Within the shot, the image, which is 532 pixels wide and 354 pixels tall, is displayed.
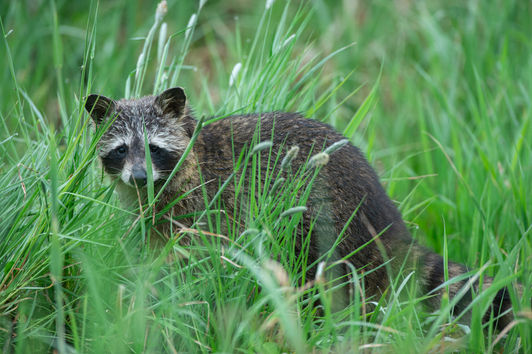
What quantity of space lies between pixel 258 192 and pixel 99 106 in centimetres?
130

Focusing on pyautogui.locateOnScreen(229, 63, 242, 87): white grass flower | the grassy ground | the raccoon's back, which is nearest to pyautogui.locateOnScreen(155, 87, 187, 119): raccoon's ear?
the raccoon's back

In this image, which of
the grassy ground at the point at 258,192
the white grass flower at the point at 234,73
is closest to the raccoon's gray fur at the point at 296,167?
the grassy ground at the point at 258,192

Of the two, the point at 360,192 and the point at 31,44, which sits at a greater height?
the point at 31,44

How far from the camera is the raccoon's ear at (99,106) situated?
374 centimetres

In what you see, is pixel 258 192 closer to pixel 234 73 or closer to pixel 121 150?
pixel 121 150

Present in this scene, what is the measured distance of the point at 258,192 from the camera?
339 centimetres

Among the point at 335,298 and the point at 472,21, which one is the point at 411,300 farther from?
the point at 472,21

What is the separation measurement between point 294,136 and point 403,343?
1.77 m

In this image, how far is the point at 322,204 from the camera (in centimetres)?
376

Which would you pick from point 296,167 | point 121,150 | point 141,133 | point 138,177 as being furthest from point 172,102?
point 296,167

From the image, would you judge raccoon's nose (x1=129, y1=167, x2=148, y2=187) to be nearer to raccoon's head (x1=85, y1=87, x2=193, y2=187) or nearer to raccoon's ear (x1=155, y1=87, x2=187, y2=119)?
raccoon's head (x1=85, y1=87, x2=193, y2=187)

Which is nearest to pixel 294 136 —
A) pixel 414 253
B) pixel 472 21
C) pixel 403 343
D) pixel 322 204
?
pixel 322 204

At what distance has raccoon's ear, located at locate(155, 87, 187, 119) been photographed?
3.98 m

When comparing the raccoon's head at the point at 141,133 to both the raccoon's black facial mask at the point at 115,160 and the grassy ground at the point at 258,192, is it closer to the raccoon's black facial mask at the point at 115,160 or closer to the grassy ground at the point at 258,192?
the raccoon's black facial mask at the point at 115,160
